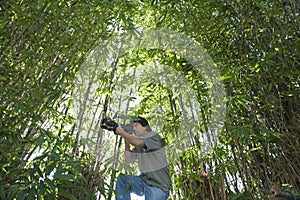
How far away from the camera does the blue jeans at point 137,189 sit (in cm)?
262

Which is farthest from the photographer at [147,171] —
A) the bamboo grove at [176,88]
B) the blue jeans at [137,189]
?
the bamboo grove at [176,88]

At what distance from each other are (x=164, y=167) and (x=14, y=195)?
1109 mm

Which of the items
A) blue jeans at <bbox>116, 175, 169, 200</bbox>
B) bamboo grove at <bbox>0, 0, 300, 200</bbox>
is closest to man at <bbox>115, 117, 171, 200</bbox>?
blue jeans at <bbox>116, 175, 169, 200</bbox>

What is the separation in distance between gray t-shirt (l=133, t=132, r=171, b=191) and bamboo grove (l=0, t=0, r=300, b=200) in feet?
0.39

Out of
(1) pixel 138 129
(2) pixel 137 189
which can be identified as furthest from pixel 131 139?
(2) pixel 137 189

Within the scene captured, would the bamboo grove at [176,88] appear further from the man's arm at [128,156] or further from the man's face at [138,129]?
the man's face at [138,129]

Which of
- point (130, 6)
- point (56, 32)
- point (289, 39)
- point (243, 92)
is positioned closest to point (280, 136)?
point (243, 92)

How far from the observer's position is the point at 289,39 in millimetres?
2734

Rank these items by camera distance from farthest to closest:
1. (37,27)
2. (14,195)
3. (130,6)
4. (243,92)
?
(130,6), (243,92), (37,27), (14,195)

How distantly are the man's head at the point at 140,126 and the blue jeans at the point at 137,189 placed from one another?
333 millimetres

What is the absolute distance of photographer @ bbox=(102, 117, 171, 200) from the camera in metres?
2.63

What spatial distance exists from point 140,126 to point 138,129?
3cm

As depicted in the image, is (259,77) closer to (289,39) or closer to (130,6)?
(289,39)

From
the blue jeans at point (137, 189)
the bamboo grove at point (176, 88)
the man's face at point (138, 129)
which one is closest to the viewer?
the bamboo grove at point (176, 88)
